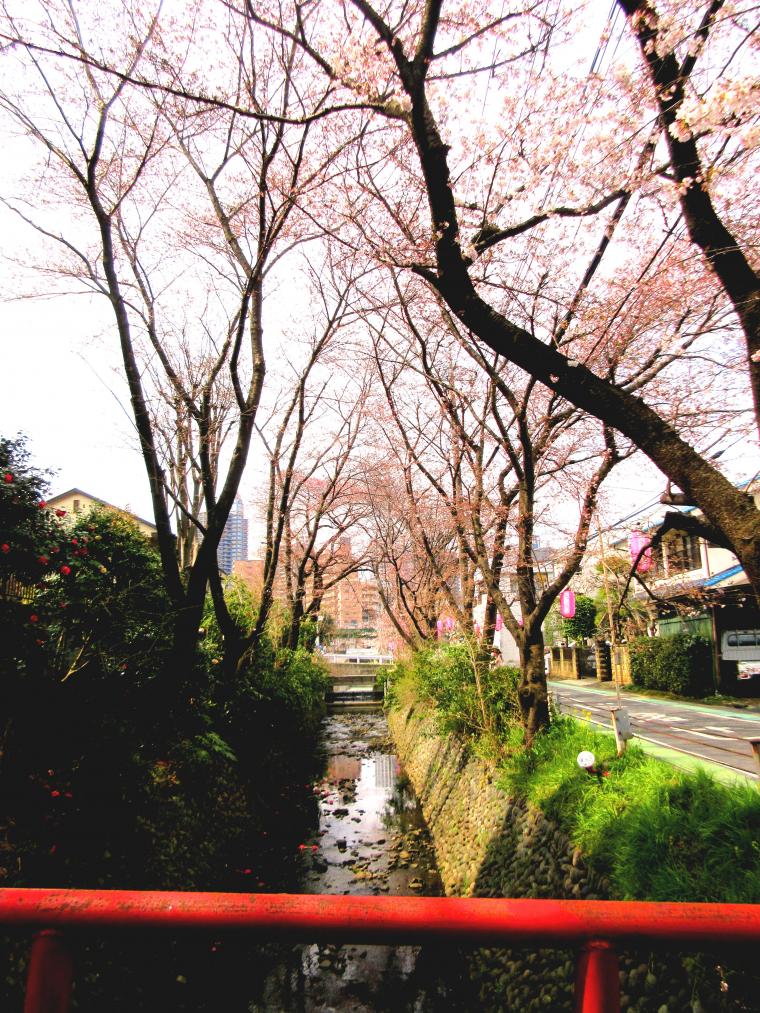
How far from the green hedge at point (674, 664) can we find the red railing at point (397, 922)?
2234 cm

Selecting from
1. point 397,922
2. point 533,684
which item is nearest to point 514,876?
point 533,684

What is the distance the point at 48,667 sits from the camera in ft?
21.6

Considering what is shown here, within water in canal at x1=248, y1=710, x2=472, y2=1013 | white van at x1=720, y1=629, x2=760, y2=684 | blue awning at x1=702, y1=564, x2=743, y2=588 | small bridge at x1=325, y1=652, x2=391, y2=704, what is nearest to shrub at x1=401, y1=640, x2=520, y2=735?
water in canal at x1=248, y1=710, x2=472, y2=1013

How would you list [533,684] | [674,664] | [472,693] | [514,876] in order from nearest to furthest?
[514,876], [533,684], [472,693], [674,664]

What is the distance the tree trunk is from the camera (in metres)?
8.49

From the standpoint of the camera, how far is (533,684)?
8.60 metres

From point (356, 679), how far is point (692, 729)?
29892mm

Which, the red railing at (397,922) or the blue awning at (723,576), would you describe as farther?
the blue awning at (723,576)

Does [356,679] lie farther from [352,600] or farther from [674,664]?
[674,664]

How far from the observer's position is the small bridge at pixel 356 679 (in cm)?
3156

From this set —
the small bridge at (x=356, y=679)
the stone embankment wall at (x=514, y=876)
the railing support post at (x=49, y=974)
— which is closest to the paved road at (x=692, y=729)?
the stone embankment wall at (x=514, y=876)

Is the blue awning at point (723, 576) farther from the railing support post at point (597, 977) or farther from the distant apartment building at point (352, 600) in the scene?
the railing support post at point (597, 977)

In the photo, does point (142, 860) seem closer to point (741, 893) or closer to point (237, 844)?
point (237, 844)

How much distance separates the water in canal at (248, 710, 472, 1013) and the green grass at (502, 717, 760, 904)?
6.75 feet
